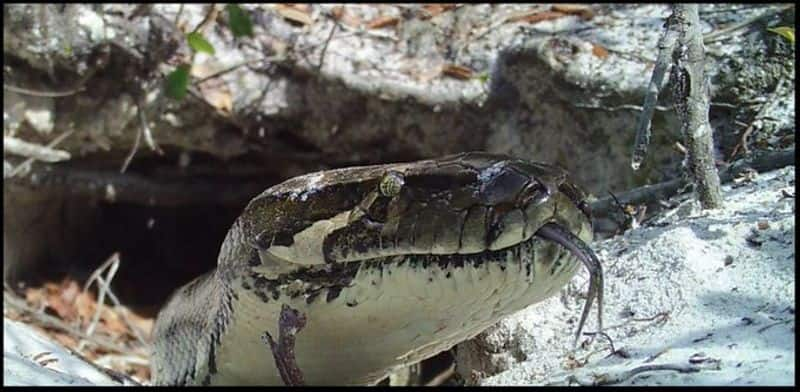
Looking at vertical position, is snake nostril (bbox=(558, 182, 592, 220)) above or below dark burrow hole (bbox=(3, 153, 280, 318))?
above

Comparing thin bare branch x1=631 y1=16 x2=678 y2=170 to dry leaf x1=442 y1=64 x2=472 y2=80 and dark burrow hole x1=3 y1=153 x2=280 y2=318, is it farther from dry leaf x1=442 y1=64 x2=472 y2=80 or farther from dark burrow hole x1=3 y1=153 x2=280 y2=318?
dark burrow hole x1=3 y1=153 x2=280 y2=318

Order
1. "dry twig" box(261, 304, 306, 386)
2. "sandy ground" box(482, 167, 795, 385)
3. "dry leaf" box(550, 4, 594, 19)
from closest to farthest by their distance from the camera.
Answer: "sandy ground" box(482, 167, 795, 385), "dry twig" box(261, 304, 306, 386), "dry leaf" box(550, 4, 594, 19)

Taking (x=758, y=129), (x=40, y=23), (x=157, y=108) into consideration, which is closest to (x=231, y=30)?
(x=157, y=108)

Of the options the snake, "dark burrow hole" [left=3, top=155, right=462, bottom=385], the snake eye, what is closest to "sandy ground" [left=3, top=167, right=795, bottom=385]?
the snake

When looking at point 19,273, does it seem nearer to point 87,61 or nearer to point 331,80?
point 87,61

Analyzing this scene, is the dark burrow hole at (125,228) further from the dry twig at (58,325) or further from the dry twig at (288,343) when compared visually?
the dry twig at (288,343)

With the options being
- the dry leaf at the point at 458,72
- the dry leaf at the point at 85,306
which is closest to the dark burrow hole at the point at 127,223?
the dry leaf at the point at 85,306

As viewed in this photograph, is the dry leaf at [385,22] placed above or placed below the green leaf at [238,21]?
above

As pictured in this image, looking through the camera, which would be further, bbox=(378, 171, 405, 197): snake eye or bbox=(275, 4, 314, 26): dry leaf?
bbox=(275, 4, 314, 26): dry leaf
